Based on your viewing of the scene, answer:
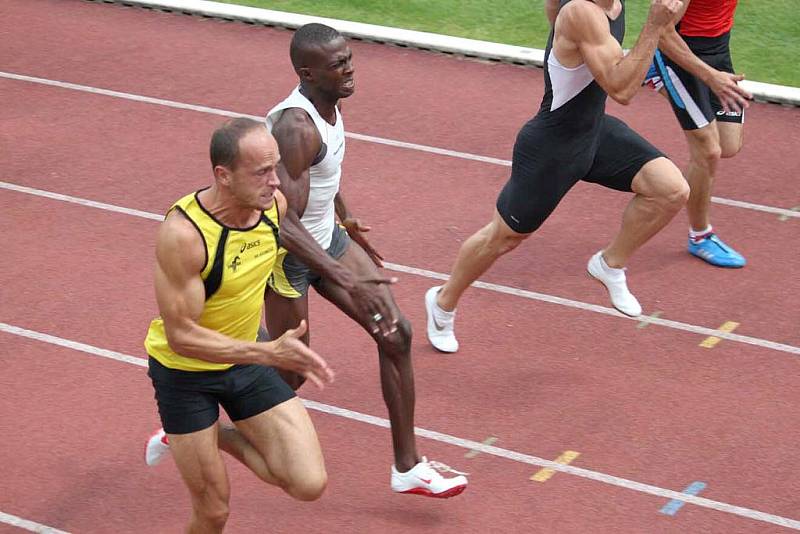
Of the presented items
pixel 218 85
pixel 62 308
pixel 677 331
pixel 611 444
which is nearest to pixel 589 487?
pixel 611 444

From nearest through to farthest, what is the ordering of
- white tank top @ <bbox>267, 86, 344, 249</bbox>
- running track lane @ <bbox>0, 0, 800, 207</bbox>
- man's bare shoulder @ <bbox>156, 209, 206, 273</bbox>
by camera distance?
man's bare shoulder @ <bbox>156, 209, 206, 273</bbox> → white tank top @ <bbox>267, 86, 344, 249</bbox> → running track lane @ <bbox>0, 0, 800, 207</bbox>

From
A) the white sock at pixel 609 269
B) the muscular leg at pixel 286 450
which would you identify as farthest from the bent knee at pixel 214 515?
the white sock at pixel 609 269

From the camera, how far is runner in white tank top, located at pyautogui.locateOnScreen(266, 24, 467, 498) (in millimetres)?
5426

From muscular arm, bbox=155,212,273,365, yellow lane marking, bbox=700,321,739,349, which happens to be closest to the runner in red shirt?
yellow lane marking, bbox=700,321,739,349

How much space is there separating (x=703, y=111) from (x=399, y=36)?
16.3 ft

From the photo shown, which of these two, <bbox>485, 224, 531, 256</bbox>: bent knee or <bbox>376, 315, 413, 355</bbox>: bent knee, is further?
<bbox>485, 224, 531, 256</bbox>: bent knee

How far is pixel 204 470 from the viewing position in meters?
4.95

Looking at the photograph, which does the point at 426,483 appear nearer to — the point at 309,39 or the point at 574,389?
the point at 574,389

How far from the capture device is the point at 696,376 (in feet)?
23.2

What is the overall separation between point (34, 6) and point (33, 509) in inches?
352

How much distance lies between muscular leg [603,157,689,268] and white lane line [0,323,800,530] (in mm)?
1370

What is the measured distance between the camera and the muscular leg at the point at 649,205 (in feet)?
22.8

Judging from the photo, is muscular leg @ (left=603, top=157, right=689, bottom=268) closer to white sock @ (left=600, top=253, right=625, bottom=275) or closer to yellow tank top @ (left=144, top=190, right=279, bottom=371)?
white sock @ (left=600, top=253, right=625, bottom=275)

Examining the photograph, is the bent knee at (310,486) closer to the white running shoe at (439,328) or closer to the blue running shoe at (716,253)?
the white running shoe at (439,328)
